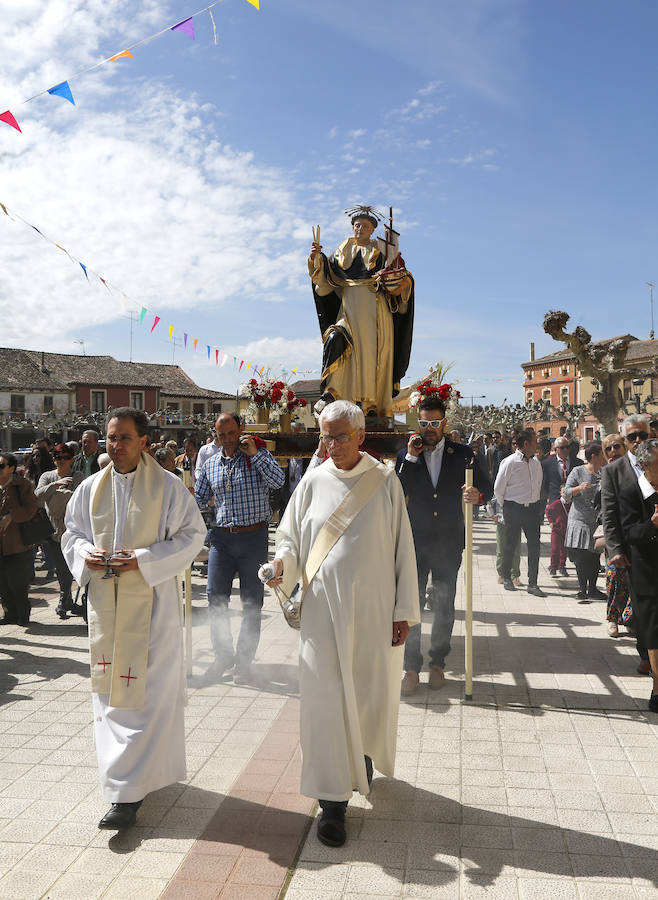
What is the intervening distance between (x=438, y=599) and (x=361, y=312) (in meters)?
3.29

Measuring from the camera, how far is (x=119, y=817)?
132 inches

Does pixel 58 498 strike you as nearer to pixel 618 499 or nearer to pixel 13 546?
pixel 13 546

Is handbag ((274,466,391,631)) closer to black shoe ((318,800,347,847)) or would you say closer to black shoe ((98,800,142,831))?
black shoe ((318,800,347,847))

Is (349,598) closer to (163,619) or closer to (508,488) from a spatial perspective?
(163,619)

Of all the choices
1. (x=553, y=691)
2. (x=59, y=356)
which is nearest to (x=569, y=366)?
(x=59, y=356)

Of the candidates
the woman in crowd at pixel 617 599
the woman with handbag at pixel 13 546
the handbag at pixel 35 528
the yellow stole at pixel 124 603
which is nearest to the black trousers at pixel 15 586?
the woman with handbag at pixel 13 546

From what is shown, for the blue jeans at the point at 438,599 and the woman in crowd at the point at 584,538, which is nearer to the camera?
the blue jeans at the point at 438,599

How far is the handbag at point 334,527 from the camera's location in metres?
3.54

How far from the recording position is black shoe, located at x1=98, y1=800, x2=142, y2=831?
3.35 meters

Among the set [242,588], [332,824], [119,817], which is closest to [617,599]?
[242,588]

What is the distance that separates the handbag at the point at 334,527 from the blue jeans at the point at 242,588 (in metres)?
2.19

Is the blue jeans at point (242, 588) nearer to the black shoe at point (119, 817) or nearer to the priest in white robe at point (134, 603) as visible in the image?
the priest in white robe at point (134, 603)

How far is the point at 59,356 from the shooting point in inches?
2203

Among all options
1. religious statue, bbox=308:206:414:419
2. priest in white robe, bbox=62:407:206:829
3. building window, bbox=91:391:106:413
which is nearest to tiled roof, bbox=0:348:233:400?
building window, bbox=91:391:106:413
